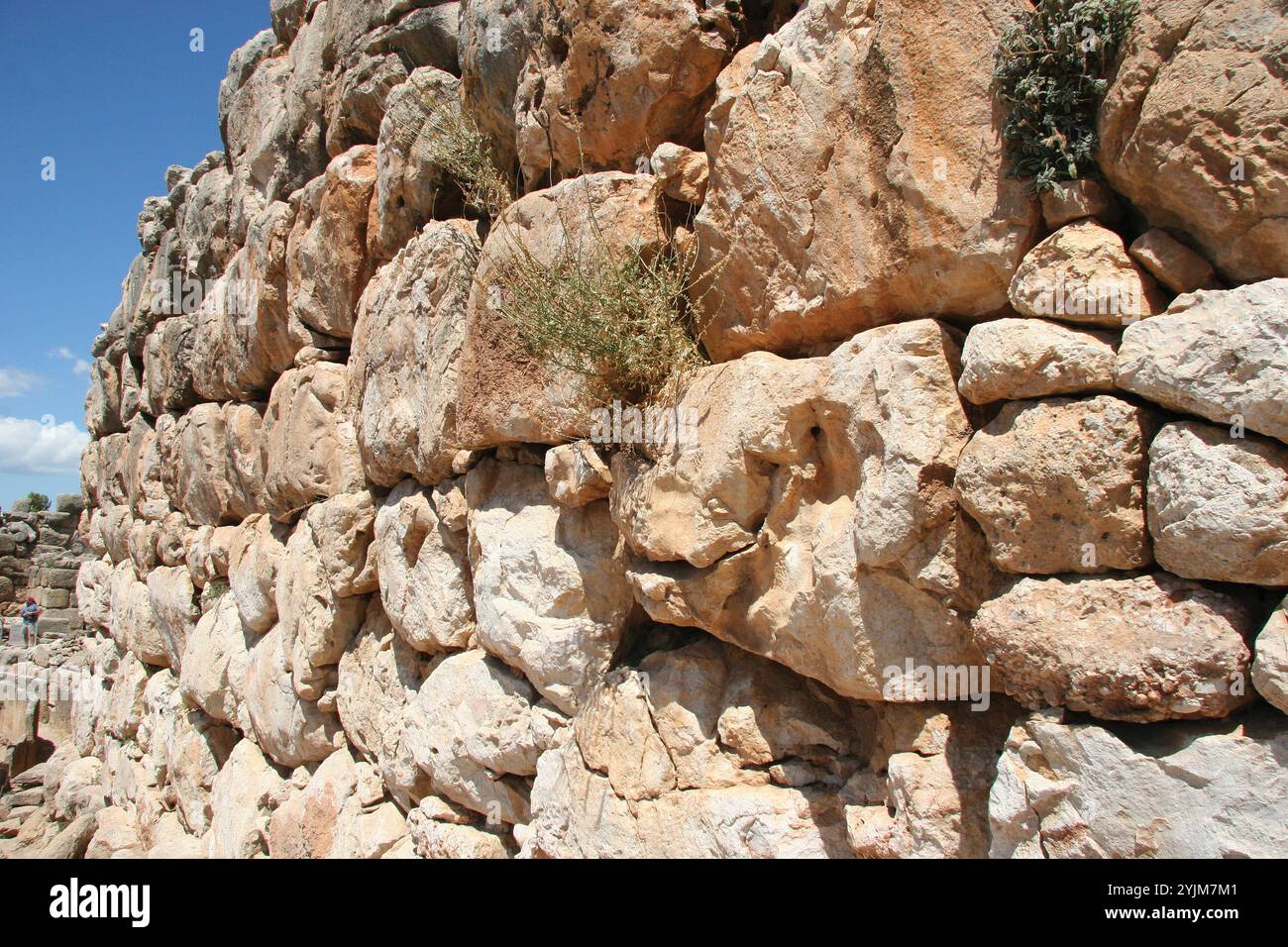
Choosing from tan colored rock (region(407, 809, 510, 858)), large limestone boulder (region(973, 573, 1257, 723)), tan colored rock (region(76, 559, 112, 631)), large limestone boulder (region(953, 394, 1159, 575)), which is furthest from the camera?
tan colored rock (region(76, 559, 112, 631))

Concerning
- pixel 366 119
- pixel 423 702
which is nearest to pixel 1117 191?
pixel 423 702

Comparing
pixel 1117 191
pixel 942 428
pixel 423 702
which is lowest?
pixel 423 702

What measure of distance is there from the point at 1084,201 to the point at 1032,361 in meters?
0.38

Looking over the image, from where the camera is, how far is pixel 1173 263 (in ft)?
5.70

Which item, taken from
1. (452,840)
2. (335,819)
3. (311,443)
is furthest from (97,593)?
(452,840)

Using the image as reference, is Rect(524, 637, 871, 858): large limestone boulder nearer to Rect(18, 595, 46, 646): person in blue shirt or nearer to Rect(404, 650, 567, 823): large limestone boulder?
Rect(404, 650, 567, 823): large limestone boulder

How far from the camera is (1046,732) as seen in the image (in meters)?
1.76

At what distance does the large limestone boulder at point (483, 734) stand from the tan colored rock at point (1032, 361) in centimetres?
199

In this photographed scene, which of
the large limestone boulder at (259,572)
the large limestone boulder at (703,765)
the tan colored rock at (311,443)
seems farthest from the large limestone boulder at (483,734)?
the large limestone boulder at (259,572)

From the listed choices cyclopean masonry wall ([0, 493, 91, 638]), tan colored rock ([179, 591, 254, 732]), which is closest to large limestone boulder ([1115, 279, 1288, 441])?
tan colored rock ([179, 591, 254, 732])

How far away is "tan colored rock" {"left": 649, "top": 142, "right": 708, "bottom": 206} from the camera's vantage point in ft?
9.36

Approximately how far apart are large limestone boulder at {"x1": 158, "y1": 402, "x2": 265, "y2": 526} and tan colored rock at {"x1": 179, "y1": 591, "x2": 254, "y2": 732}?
2.62 feet
